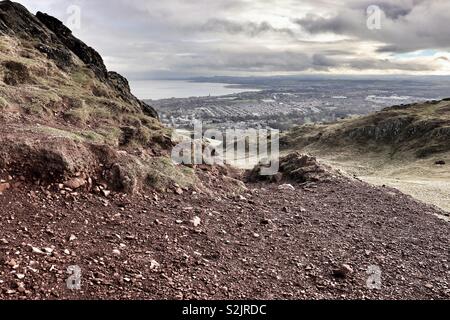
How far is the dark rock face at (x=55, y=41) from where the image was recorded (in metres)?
35.2

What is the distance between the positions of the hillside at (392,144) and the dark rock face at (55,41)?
37604mm

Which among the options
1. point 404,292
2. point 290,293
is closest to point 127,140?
point 290,293

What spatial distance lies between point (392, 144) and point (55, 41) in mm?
73086

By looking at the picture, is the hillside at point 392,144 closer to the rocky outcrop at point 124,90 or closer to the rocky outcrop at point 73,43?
the rocky outcrop at point 124,90

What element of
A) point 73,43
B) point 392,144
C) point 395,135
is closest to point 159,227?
point 73,43

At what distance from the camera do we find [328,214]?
21078 mm

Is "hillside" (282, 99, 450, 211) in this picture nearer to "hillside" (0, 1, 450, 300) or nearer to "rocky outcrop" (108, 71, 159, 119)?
"rocky outcrop" (108, 71, 159, 119)

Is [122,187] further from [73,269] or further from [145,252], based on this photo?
[73,269]

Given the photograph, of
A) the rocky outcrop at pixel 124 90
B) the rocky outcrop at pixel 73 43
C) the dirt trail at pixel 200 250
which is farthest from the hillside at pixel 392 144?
the dirt trail at pixel 200 250

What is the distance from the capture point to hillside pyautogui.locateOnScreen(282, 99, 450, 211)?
6744 centimetres

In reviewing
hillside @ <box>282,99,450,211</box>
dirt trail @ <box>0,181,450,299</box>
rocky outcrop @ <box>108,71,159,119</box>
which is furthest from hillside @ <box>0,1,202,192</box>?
hillside @ <box>282,99,450,211</box>

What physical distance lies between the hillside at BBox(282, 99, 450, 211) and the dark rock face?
123ft

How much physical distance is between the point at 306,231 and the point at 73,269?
10208mm

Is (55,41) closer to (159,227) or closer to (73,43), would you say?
(73,43)
